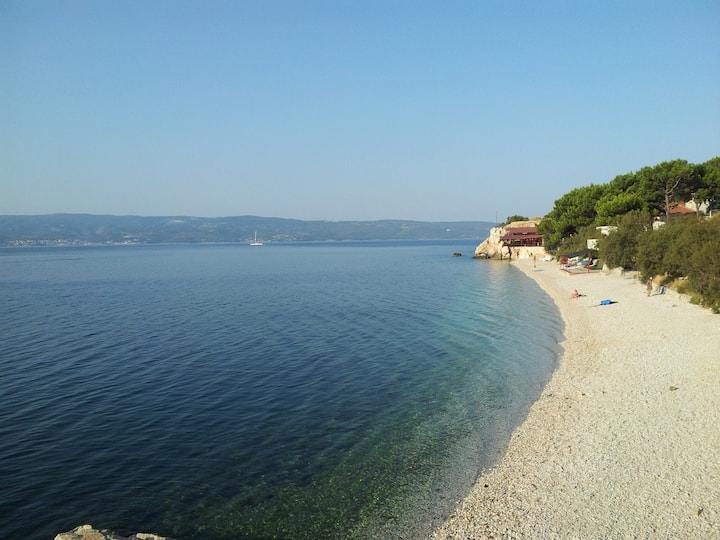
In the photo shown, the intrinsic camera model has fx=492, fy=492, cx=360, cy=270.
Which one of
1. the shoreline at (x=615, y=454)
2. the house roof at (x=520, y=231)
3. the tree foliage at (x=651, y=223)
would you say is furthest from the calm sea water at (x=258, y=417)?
the house roof at (x=520, y=231)

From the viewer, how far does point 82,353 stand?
27.1 meters

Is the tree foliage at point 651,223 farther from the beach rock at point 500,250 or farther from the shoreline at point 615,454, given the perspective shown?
the shoreline at point 615,454

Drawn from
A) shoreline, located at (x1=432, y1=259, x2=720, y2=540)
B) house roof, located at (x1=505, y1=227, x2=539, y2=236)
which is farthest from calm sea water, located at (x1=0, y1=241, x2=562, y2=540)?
house roof, located at (x1=505, y1=227, x2=539, y2=236)

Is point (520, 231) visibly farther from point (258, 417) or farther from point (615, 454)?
point (615, 454)

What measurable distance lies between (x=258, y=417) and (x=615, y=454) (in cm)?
1147

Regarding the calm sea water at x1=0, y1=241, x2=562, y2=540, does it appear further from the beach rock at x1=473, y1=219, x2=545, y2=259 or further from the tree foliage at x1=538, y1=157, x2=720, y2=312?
the beach rock at x1=473, y1=219, x2=545, y2=259

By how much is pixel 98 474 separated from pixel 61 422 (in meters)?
4.82

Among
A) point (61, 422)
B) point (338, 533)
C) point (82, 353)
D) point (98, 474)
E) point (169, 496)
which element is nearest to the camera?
point (338, 533)

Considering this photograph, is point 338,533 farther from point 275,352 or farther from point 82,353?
point 82,353

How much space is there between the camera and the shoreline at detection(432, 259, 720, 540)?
10.6 metres

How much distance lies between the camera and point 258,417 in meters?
17.7

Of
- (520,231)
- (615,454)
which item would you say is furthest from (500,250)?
(615,454)

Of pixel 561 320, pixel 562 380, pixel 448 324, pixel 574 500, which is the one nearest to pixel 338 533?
pixel 574 500

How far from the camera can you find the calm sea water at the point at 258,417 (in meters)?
11.8
